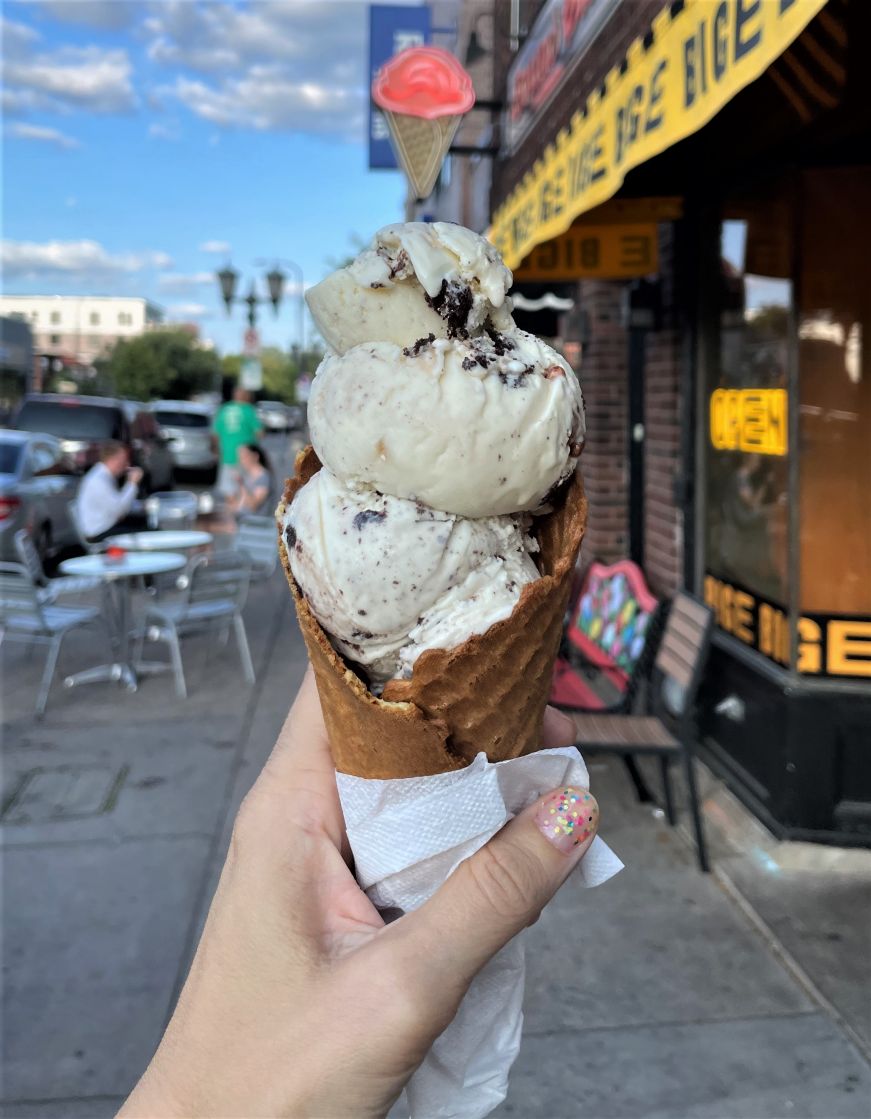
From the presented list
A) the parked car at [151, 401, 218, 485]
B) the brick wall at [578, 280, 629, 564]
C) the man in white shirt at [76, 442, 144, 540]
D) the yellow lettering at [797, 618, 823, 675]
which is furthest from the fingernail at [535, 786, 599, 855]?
the parked car at [151, 401, 218, 485]

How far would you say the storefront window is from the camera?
473 cm

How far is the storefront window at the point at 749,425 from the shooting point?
4730 millimetres

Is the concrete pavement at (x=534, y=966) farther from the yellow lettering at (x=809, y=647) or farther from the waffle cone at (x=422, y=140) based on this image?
the waffle cone at (x=422, y=140)

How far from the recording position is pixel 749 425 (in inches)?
199

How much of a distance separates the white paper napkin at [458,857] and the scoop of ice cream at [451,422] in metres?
0.56

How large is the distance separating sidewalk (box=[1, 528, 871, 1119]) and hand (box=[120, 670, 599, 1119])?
1.77 metres

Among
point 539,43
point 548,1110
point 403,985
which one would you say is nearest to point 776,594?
point 548,1110

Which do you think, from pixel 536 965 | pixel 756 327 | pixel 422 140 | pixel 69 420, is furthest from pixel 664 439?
pixel 69 420

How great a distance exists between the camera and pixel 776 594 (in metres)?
4.80

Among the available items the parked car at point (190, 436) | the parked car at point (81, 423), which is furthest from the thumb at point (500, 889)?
the parked car at point (190, 436)

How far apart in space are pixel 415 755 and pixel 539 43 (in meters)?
7.75

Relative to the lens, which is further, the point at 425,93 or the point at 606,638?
the point at 606,638

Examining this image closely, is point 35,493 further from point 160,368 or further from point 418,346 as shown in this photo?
point 160,368

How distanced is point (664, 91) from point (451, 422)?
215 centimetres
